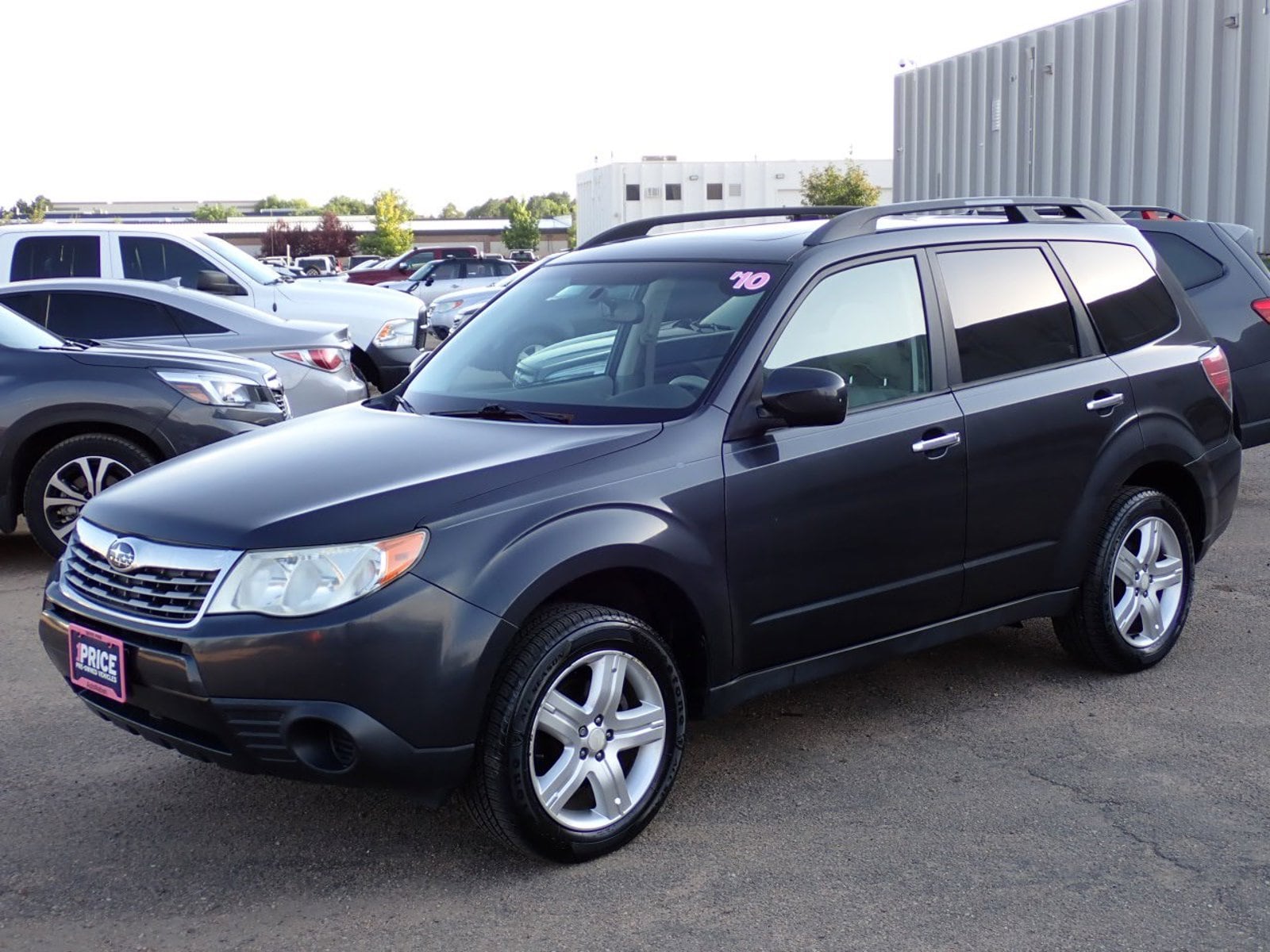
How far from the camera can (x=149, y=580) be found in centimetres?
372

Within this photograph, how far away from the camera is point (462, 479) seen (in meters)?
3.73

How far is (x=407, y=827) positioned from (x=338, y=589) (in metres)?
1.01

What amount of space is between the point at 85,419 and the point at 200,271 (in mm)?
4800

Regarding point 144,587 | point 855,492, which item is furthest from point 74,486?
point 855,492

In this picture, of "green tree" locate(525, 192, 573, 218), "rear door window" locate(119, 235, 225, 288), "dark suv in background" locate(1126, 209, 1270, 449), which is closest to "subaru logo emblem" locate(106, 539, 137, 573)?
"dark suv in background" locate(1126, 209, 1270, 449)

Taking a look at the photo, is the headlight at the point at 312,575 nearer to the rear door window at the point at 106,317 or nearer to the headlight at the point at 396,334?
the rear door window at the point at 106,317

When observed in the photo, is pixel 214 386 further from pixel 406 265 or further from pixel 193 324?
pixel 406 265

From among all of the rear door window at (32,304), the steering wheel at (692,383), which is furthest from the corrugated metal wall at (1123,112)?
the steering wheel at (692,383)

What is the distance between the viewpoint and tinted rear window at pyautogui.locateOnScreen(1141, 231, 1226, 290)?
8508 millimetres

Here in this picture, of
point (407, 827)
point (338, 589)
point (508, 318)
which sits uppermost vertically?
point (508, 318)

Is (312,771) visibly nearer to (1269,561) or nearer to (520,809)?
(520,809)

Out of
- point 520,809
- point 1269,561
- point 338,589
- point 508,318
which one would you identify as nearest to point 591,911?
point 520,809

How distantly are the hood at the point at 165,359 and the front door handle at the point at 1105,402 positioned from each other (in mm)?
4769

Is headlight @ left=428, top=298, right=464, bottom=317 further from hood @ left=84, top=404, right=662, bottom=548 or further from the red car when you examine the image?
hood @ left=84, top=404, right=662, bottom=548
